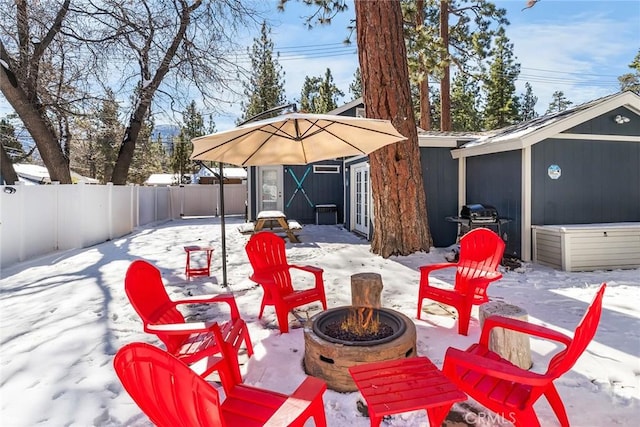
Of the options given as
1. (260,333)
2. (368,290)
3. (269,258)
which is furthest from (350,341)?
(269,258)

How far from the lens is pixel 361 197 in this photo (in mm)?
9461

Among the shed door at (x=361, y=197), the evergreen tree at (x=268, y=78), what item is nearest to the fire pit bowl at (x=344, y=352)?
the shed door at (x=361, y=197)

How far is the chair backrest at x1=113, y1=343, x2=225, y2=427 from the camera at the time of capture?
1.22 metres

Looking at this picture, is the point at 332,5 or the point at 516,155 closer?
the point at 516,155

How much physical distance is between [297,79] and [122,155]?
52.8 ft

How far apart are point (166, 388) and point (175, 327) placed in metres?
0.96

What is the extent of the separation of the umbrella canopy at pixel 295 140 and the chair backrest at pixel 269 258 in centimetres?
96

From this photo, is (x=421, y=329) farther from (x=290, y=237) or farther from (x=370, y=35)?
(x=290, y=237)

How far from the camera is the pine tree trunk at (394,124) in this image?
5.96 m

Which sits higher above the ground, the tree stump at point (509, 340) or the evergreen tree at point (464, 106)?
the evergreen tree at point (464, 106)

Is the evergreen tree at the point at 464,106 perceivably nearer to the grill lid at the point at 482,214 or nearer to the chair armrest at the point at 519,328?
the grill lid at the point at 482,214

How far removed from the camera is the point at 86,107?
29.7 feet

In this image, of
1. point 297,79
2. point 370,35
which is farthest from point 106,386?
point 297,79

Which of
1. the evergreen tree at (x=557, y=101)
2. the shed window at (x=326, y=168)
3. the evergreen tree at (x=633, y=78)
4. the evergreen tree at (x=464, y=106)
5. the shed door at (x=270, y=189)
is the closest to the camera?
the shed window at (x=326, y=168)
